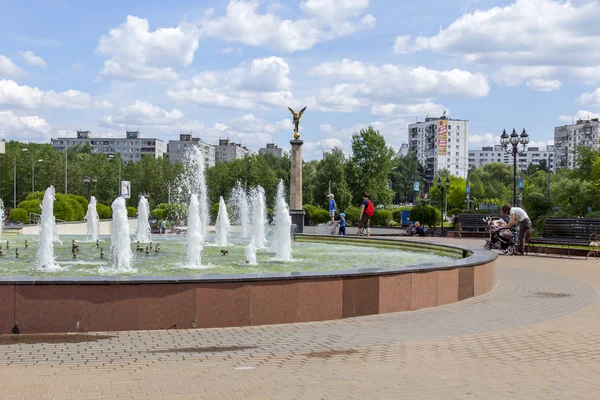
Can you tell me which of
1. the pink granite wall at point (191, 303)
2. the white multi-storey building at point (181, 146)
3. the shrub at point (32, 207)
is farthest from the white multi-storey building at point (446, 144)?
the pink granite wall at point (191, 303)

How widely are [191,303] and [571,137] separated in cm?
18375

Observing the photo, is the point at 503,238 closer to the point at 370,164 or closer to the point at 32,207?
the point at 32,207

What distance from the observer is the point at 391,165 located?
250 feet

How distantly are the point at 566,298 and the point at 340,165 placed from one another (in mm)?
67873

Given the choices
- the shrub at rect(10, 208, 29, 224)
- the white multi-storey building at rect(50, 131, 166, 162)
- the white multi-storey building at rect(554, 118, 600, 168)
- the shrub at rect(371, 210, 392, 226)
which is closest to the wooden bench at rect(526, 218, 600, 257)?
the shrub at rect(371, 210, 392, 226)

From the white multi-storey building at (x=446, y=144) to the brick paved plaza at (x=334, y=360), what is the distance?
151m

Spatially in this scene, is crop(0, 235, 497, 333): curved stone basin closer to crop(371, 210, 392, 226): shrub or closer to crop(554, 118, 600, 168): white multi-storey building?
crop(371, 210, 392, 226): shrub

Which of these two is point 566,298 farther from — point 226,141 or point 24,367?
point 226,141

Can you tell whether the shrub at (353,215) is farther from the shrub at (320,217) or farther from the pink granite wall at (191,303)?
the pink granite wall at (191,303)

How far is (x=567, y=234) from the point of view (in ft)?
64.7

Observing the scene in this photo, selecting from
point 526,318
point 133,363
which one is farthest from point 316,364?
point 526,318

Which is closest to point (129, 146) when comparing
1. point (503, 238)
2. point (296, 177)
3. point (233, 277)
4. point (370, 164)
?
point (370, 164)

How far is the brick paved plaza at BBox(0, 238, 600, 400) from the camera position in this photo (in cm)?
546

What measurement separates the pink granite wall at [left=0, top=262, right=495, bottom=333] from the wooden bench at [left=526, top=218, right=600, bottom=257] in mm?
11337
